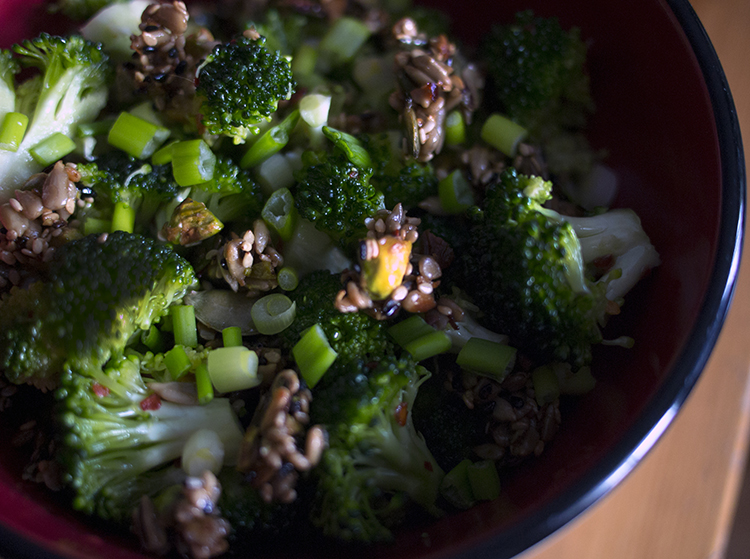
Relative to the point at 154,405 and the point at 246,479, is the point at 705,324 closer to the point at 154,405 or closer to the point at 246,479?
the point at 246,479

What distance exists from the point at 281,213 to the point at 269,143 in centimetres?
16

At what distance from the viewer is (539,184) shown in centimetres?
117

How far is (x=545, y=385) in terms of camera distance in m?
1.12

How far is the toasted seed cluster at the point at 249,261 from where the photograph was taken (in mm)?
1115

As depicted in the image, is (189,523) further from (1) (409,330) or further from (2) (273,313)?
(1) (409,330)

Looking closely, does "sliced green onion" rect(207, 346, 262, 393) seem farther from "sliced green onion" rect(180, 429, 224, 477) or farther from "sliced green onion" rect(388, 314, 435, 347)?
"sliced green onion" rect(388, 314, 435, 347)

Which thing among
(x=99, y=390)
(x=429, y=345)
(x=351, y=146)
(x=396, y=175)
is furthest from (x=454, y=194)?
(x=99, y=390)

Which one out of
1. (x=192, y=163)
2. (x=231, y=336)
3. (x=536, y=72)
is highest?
(x=536, y=72)

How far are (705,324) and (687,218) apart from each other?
0.95ft

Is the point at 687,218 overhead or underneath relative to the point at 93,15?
overhead

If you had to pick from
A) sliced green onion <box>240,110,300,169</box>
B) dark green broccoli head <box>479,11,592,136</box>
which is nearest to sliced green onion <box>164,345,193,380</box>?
sliced green onion <box>240,110,300,169</box>

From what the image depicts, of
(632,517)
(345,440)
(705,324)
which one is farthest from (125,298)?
(632,517)

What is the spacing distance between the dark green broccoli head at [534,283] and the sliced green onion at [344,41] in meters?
0.62

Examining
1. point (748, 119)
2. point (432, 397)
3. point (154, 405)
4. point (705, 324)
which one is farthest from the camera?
point (748, 119)
